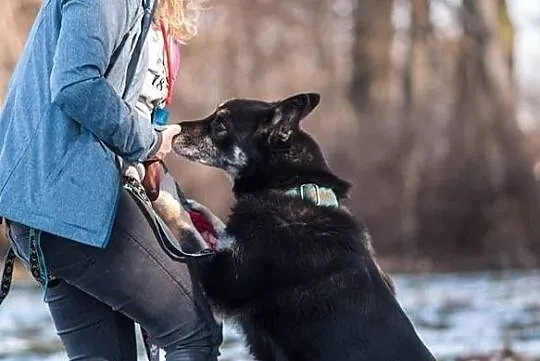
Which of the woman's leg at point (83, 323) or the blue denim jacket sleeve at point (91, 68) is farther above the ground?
the blue denim jacket sleeve at point (91, 68)

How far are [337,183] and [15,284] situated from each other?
40.1 feet

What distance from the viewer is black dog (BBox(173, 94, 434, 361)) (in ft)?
14.6

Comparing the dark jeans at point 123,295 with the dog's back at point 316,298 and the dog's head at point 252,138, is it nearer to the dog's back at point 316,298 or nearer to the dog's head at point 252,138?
the dog's back at point 316,298

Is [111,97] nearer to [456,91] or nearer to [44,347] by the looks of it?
[44,347]

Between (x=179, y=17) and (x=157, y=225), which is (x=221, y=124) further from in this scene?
(x=157, y=225)

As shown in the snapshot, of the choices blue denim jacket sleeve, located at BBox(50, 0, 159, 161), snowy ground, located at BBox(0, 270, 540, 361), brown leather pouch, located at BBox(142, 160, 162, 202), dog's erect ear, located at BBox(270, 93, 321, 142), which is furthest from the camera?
snowy ground, located at BBox(0, 270, 540, 361)

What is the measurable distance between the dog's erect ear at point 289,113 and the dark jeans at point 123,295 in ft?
3.28

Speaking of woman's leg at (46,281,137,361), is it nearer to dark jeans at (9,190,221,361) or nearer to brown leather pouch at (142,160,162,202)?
dark jeans at (9,190,221,361)

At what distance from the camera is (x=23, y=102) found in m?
3.97

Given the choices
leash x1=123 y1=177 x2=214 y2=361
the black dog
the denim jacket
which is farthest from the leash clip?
the denim jacket

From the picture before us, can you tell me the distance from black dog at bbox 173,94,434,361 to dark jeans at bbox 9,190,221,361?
0.81ft

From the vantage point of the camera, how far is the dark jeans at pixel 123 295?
397 cm

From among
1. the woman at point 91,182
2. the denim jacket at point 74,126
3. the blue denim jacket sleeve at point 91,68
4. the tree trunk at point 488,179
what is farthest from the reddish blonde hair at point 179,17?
the tree trunk at point 488,179

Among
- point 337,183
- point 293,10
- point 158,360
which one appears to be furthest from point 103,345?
point 293,10
